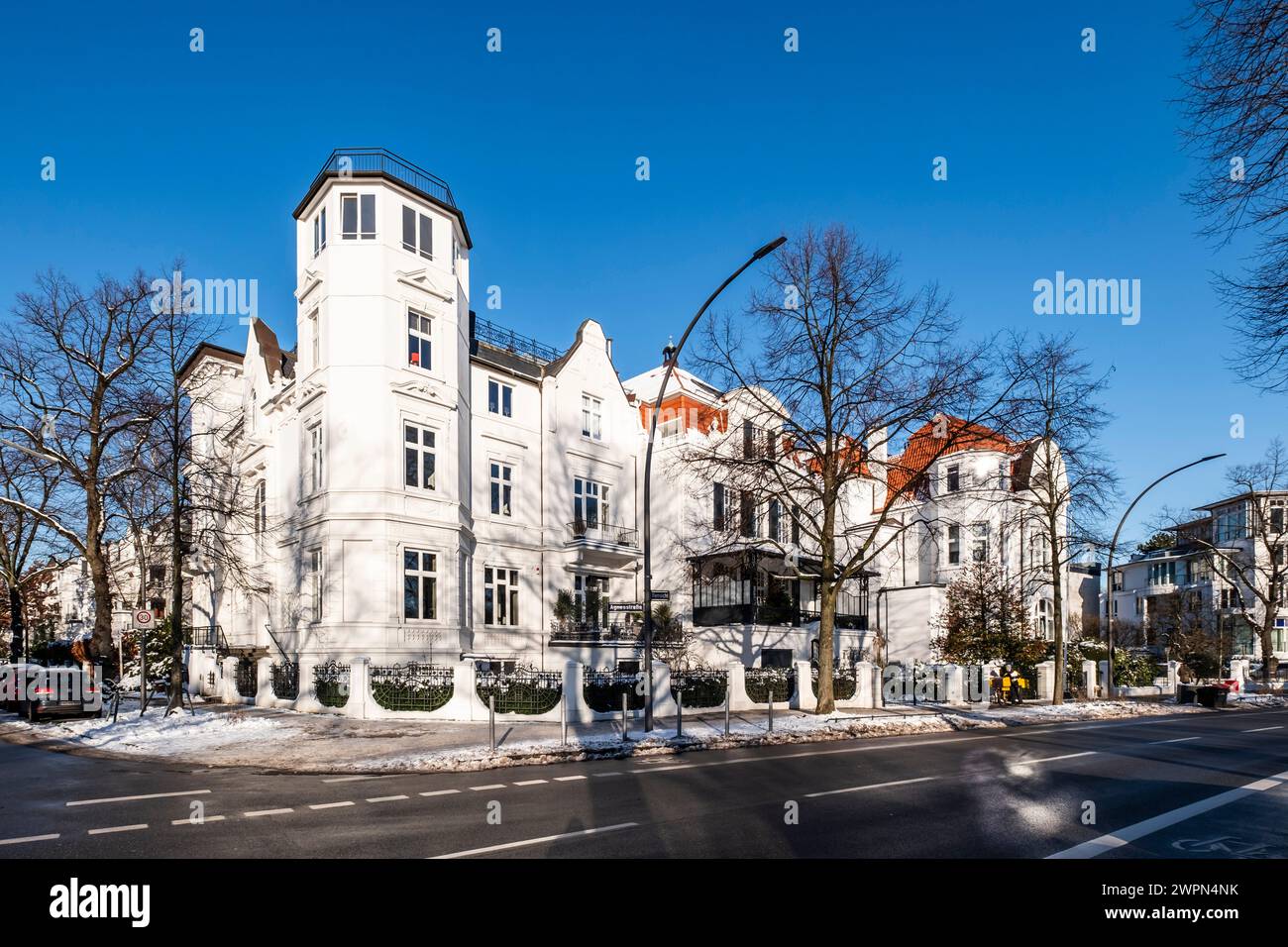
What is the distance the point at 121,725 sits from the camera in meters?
20.3

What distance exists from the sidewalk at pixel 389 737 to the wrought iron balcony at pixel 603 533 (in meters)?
11.1

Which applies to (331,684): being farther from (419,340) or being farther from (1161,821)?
(1161,821)

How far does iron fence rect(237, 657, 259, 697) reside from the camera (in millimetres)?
26953

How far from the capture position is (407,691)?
21.5m

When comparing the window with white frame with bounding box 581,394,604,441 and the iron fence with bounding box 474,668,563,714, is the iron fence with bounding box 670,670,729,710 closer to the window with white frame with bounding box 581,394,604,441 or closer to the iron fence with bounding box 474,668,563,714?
the iron fence with bounding box 474,668,563,714

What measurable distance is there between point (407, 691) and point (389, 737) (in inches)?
132

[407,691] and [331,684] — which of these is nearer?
[407,691]

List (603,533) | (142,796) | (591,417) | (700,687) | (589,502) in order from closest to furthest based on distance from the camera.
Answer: (142,796), (700,687), (603,533), (589,502), (591,417)

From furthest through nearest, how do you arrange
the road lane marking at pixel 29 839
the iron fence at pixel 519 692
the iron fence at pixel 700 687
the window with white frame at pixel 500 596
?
the window with white frame at pixel 500 596 < the iron fence at pixel 700 687 < the iron fence at pixel 519 692 < the road lane marking at pixel 29 839

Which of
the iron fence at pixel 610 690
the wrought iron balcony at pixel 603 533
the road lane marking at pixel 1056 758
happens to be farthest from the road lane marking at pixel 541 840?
the wrought iron balcony at pixel 603 533

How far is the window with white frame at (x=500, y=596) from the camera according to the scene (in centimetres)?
3089

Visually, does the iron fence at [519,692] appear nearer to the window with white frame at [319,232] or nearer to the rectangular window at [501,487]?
the rectangular window at [501,487]

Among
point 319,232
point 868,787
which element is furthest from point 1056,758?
point 319,232
